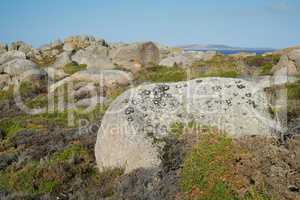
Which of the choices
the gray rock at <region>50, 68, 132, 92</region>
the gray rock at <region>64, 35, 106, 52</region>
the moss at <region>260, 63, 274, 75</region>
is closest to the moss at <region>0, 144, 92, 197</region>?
the gray rock at <region>50, 68, 132, 92</region>

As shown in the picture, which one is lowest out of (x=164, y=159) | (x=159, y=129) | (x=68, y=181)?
(x=68, y=181)

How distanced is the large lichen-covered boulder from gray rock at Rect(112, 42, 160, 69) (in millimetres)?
31599

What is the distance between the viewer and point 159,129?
10.7 meters

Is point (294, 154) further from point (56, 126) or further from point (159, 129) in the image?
point (56, 126)

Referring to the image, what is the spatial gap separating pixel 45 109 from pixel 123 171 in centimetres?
1255

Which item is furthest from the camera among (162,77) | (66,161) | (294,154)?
(162,77)

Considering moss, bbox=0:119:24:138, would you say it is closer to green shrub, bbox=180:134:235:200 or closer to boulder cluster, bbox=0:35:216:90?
green shrub, bbox=180:134:235:200

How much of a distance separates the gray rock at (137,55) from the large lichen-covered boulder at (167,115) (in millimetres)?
31599

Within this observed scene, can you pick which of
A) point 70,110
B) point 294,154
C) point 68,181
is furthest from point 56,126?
point 294,154

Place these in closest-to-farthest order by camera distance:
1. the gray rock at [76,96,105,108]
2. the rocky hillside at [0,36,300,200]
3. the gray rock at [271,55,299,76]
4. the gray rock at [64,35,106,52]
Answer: the rocky hillside at [0,36,300,200] < the gray rock at [76,96,105,108] < the gray rock at [271,55,299,76] < the gray rock at [64,35,106,52]

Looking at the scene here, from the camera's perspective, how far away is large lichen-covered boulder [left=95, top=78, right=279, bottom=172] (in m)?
10.4

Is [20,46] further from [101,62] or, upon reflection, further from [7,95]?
[7,95]

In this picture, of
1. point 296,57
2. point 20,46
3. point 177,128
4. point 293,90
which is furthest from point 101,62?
point 20,46

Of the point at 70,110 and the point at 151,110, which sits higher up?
the point at 151,110
